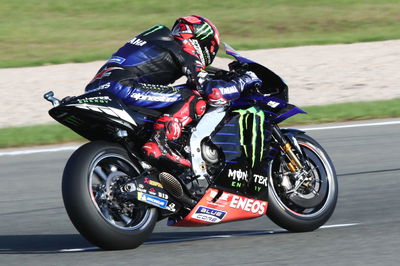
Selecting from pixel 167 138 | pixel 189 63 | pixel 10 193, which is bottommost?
pixel 10 193

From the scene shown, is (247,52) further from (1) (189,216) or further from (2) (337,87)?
(1) (189,216)

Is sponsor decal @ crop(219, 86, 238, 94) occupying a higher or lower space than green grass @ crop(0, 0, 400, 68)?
higher

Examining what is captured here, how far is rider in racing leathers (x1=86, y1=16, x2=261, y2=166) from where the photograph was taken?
5.89m

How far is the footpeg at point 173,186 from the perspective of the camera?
5898mm

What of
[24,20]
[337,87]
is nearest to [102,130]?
[337,87]

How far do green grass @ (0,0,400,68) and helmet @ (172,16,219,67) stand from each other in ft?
35.8

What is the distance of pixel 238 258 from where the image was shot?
5633 millimetres

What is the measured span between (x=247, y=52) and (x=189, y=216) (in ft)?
37.7

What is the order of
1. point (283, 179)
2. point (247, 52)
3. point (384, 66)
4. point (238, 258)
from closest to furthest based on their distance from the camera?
point (238, 258)
point (283, 179)
point (384, 66)
point (247, 52)

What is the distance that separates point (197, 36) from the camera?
247 inches

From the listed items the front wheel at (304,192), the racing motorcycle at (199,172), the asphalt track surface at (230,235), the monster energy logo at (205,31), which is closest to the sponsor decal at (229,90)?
the racing motorcycle at (199,172)

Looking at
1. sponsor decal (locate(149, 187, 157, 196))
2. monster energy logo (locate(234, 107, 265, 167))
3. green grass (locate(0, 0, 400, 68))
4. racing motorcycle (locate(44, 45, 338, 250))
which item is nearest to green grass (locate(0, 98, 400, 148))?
racing motorcycle (locate(44, 45, 338, 250))

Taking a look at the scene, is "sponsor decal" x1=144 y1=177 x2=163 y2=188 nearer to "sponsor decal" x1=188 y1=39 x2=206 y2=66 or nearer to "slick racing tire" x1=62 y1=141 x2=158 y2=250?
"slick racing tire" x1=62 y1=141 x2=158 y2=250

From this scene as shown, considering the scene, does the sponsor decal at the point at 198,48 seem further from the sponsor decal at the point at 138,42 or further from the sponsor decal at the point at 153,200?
the sponsor decal at the point at 153,200
